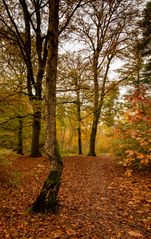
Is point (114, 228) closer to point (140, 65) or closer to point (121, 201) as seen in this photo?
point (121, 201)

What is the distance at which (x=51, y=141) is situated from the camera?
559 cm

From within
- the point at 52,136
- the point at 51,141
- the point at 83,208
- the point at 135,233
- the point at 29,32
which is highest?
the point at 29,32

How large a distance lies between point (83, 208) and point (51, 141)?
1.79 m

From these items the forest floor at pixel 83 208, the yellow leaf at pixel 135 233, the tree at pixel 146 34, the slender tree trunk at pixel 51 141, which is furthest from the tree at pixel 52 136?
the tree at pixel 146 34

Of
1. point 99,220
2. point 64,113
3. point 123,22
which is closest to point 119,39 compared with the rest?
point 123,22

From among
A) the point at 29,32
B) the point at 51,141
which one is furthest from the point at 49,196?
the point at 29,32

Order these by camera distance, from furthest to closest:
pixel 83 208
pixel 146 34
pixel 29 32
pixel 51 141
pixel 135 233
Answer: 1. pixel 146 34
2. pixel 29 32
3. pixel 83 208
4. pixel 51 141
5. pixel 135 233

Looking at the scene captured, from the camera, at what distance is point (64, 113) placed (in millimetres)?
11742

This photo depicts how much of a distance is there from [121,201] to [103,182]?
82.6 inches

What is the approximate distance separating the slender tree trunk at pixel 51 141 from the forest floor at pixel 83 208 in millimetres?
290

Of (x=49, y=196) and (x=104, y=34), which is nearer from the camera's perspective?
(x=49, y=196)

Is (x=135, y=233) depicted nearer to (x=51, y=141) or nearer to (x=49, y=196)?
(x=49, y=196)

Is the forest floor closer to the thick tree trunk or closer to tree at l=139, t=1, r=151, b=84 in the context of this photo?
the thick tree trunk

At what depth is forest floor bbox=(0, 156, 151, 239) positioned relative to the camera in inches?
179
